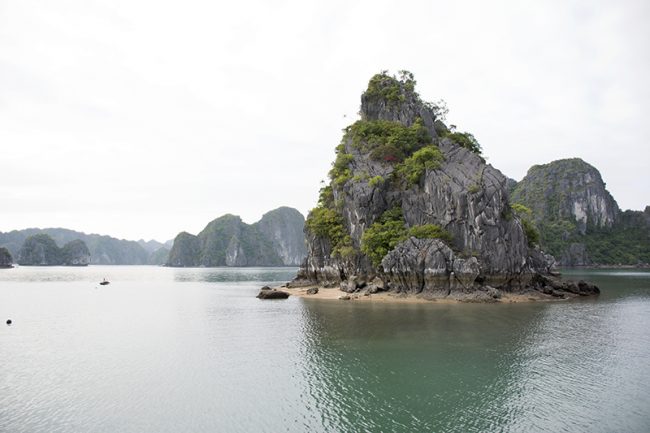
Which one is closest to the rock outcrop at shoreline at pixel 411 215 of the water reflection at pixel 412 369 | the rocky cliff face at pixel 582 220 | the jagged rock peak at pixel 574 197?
the water reflection at pixel 412 369

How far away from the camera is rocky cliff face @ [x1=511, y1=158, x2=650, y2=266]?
162 metres

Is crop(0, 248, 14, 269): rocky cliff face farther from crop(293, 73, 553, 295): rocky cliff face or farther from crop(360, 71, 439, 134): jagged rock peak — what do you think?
crop(360, 71, 439, 134): jagged rock peak

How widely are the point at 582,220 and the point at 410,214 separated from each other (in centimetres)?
14602

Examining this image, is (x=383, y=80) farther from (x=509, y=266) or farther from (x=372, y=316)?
(x=372, y=316)

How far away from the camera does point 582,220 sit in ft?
562

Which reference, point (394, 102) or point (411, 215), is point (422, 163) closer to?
point (411, 215)

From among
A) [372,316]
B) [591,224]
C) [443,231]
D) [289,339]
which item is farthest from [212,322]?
[591,224]

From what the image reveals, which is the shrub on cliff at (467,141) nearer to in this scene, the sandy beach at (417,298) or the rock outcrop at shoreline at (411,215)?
the rock outcrop at shoreline at (411,215)

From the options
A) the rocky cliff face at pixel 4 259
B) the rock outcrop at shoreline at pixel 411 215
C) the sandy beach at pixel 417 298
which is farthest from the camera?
the rocky cliff face at pixel 4 259

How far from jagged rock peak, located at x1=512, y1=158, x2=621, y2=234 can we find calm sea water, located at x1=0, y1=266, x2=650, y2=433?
147 metres

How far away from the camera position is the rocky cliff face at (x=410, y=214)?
182ft

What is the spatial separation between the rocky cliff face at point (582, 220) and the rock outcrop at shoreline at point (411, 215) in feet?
377

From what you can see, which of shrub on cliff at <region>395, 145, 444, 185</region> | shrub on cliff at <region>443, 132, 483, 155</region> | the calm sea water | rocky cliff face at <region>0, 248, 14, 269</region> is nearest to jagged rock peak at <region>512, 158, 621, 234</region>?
shrub on cliff at <region>443, 132, 483, 155</region>

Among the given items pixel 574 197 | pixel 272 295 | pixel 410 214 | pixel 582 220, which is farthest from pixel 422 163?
pixel 582 220
